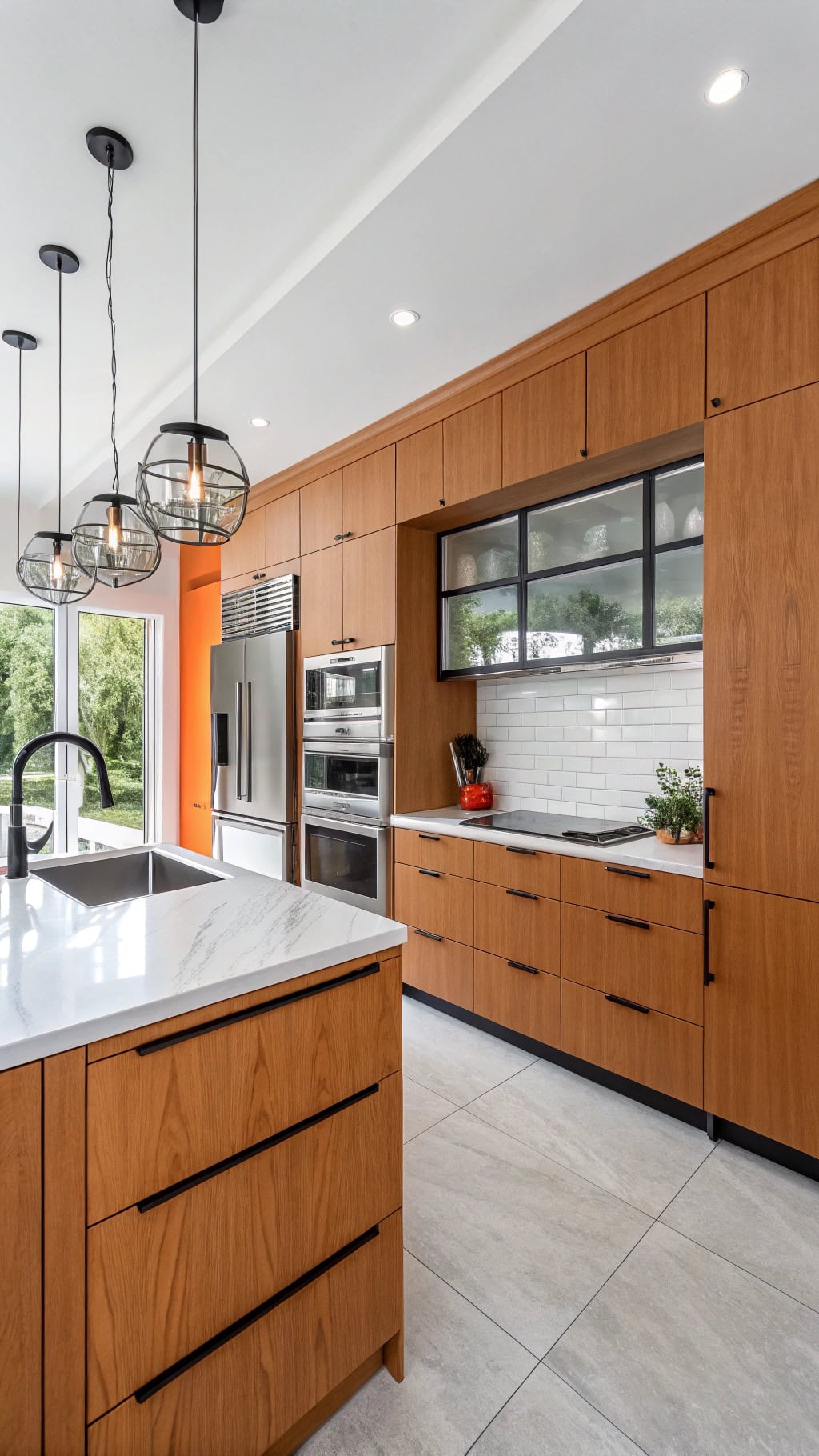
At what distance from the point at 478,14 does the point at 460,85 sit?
151 millimetres

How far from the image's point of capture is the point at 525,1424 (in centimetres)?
134

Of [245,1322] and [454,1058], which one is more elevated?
[245,1322]

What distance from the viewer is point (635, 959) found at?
7.75 feet

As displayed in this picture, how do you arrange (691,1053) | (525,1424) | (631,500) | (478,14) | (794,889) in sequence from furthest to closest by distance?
(631,500), (691,1053), (794,889), (478,14), (525,1424)

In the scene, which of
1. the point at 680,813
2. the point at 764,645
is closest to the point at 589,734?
the point at 680,813

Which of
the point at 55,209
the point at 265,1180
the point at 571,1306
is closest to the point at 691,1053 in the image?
the point at 571,1306

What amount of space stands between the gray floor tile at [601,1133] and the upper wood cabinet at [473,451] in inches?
92.7

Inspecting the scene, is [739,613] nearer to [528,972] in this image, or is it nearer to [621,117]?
[621,117]

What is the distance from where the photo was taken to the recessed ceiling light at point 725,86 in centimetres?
156

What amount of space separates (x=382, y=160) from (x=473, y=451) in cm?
119

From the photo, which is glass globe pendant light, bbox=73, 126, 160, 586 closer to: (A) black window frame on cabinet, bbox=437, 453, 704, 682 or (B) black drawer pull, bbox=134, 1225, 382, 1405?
(A) black window frame on cabinet, bbox=437, 453, 704, 682

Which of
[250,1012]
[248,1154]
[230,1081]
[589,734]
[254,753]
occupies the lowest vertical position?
[248,1154]

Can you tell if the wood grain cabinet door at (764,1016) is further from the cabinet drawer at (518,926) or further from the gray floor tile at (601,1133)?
the cabinet drawer at (518,926)

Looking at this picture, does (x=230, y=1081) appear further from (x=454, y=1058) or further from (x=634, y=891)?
(x=454, y=1058)
